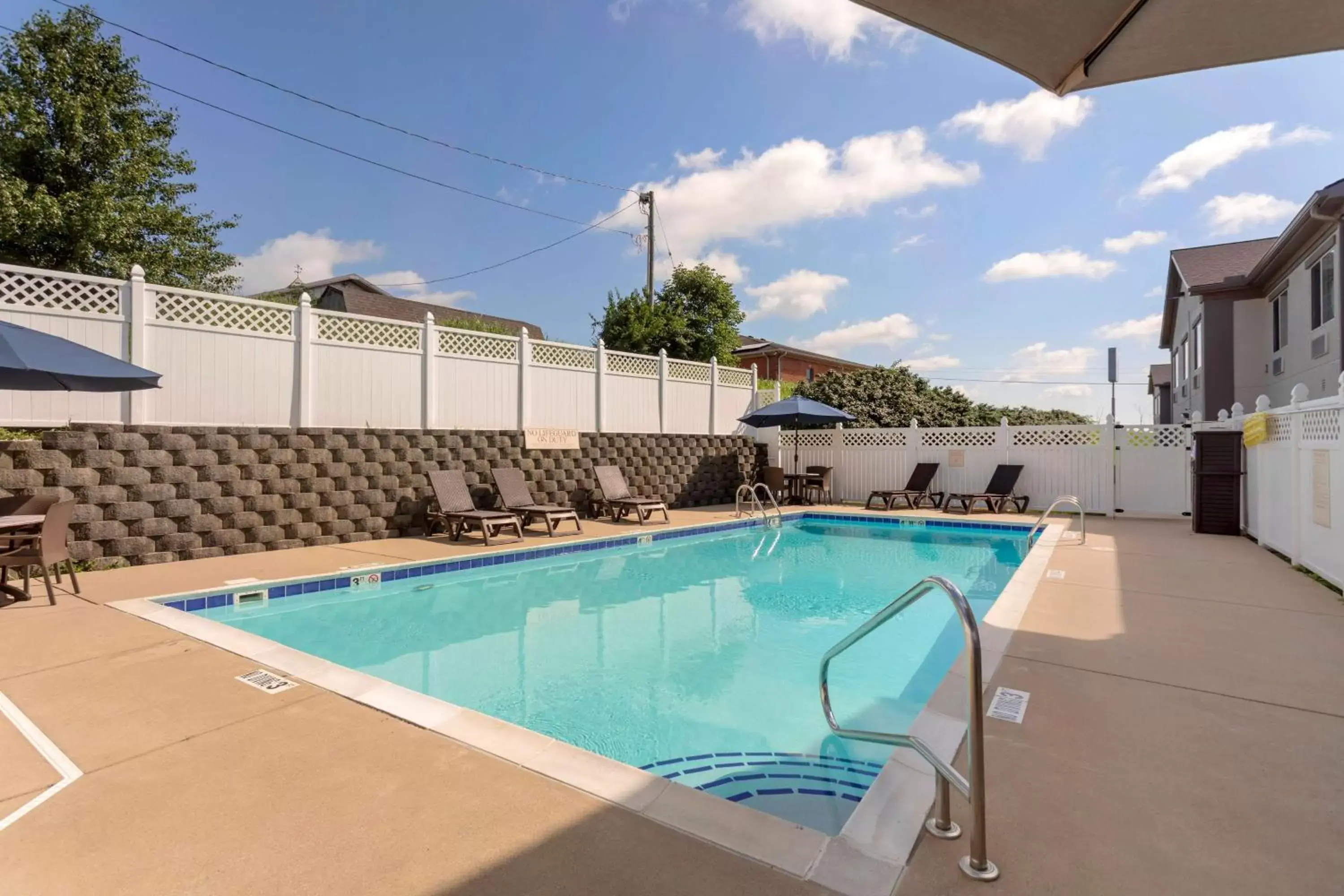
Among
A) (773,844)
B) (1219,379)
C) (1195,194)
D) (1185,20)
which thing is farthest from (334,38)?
(1219,379)

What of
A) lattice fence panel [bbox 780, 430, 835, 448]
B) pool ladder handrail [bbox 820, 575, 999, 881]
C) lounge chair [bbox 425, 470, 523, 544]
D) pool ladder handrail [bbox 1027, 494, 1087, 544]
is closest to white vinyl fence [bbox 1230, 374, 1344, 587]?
pool ladder handrail [bbox 1027, 494, 1087, 544]

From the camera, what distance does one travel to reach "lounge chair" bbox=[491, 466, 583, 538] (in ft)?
28.0

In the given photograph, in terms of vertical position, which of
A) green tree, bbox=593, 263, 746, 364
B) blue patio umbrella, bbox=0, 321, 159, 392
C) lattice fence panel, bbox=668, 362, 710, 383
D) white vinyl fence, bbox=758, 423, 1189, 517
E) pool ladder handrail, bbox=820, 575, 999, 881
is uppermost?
green tree, bbox=593, 263, 746, 364

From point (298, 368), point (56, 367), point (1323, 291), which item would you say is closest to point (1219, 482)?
point (1323, 291)

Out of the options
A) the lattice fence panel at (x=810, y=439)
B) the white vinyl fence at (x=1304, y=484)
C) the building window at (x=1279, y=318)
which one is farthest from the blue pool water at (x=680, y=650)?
the building window at (x=1279, y=318)

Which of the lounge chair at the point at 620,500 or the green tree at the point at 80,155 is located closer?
the lounge chair at the point at 620,500

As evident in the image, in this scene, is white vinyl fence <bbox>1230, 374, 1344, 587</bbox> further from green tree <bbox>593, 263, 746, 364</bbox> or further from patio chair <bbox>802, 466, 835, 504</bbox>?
green tree <bbox>593, 263, 746, 364</bbox>

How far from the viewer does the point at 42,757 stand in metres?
2.30

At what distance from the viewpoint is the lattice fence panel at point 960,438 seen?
12195mm

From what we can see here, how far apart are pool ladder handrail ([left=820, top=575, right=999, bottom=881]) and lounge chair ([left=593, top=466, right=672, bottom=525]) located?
7.91 metres

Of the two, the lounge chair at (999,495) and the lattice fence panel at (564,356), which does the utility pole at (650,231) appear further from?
the lounge chair at (999,495)

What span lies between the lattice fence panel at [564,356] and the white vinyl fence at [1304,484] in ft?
28.5

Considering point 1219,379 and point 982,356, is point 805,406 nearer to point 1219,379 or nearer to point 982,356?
point 1219,379

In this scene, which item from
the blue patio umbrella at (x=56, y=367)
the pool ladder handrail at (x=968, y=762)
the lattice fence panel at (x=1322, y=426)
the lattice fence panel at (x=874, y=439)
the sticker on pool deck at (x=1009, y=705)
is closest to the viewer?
the pool ladder handrail at (x=968, y=762)
